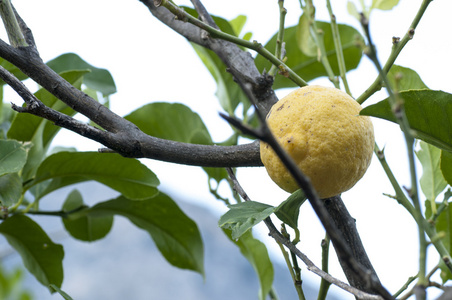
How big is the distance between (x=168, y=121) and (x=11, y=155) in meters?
0.29

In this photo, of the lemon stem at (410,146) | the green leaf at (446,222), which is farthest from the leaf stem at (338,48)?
the lemon stem at (410,146)

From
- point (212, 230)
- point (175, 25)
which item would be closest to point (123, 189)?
A: point (175, 25)

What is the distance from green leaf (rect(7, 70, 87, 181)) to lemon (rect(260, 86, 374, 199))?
0.34 meters

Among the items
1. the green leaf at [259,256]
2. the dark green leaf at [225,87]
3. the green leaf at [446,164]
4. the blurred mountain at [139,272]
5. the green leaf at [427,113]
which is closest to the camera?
the green leaf at [427,113]

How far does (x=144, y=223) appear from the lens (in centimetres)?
83

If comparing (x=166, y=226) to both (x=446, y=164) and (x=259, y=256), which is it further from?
(x=446, y=164)

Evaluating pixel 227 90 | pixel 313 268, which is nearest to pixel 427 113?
pixel 313 268

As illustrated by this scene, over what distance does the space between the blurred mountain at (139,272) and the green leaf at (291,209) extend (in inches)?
162

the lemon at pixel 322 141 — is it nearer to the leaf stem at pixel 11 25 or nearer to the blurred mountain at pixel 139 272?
the leaf stem at pixel 11 25

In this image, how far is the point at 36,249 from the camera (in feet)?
2.57

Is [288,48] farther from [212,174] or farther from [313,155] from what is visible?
[313,155]

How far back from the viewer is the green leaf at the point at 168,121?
830 mm

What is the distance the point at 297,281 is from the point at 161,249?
0.34 m

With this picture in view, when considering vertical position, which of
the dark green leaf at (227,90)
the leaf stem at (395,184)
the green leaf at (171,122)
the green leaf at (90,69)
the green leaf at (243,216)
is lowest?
the green leaf at (243,216)
